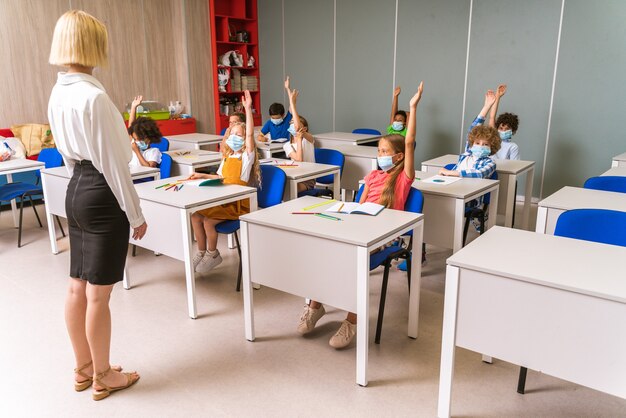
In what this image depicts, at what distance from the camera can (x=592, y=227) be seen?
7.41ft

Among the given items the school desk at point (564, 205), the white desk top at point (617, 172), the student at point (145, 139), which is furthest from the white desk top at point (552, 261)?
the student at point (145, 139)

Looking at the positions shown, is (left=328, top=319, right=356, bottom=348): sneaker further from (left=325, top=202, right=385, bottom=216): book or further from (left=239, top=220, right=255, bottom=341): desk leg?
(left=325, top=202, right=385, bottom=216): book

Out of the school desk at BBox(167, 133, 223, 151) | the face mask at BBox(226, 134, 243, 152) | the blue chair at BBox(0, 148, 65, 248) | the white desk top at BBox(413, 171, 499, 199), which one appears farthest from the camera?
the school desk at BBox(167, 133, 223, 151)

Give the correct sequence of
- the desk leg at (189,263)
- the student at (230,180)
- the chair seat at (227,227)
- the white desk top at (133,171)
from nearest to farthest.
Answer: the desk leg at (189,263)
the chair seat at (227,227)
the student at (230,180)
the white desk top at (133,171)

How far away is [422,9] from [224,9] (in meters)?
3.16

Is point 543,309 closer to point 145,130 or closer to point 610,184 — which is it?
point 610,184

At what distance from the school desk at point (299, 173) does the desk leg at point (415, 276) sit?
1.24 meters

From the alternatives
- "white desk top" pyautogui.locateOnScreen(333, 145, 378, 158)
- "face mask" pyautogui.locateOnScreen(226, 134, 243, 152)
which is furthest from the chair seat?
"white desk top" pyautogui.locateOnScreen(333, 145, 378, 158)

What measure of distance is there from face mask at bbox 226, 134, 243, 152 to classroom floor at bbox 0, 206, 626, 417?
3.13 ft

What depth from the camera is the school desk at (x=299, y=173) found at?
140 inches

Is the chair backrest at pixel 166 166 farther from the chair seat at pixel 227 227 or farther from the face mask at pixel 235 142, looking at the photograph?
the chair seat at pixel 227 227

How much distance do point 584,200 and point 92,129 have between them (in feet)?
8.00

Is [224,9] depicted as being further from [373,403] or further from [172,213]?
[373,403]

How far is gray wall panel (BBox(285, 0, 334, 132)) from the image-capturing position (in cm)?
707
